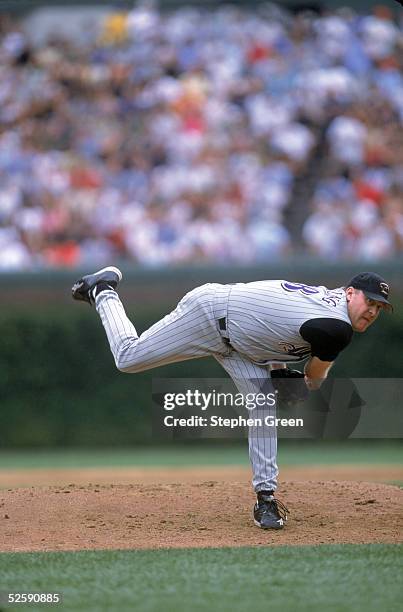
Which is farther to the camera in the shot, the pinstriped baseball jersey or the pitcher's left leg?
the pitcher's left leg

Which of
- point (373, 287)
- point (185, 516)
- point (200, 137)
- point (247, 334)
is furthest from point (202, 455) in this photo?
point (373, 287)

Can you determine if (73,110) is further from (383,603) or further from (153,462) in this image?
(383,603)

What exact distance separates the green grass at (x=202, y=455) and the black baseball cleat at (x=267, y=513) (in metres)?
3.72

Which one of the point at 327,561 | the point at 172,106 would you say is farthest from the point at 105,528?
the point at 172,106

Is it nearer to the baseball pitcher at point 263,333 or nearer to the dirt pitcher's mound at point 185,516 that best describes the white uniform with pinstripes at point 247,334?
the baseball pitcher at point 263,333

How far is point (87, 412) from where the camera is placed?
9094 millimetres

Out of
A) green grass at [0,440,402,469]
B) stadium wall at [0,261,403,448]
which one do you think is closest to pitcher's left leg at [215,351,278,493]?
green grass at [0,440,402,469]

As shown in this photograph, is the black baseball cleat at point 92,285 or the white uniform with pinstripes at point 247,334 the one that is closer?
the white uniform with pinstripes at point 247,334

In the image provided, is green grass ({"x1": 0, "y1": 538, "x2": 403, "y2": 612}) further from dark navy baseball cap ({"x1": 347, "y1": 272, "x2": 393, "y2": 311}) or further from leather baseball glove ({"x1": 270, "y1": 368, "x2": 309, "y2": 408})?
dark navy baseball cap ({"x1": 347, "y1": 272, "x2": 393, "y2": 311})

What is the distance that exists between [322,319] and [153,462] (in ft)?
15.0

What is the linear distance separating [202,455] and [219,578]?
556cm

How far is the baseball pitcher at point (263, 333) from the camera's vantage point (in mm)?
4707

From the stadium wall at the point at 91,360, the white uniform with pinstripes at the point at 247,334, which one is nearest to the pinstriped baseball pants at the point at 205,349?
the white uniform with pinstripes at the point at 247,334

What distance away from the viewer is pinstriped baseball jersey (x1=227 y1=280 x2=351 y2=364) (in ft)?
15.6
